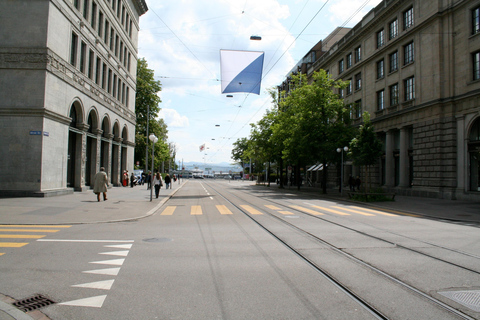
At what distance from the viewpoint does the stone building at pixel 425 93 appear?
2356 cm

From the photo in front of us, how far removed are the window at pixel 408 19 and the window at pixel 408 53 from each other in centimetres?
154

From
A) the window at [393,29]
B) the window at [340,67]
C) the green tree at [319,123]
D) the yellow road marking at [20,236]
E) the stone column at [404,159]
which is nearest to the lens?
the yellow road marking at [20,236]

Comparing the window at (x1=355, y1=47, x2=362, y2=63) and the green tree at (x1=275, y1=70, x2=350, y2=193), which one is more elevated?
the window at (x1=355, y1=47, x2=362, y2=63)

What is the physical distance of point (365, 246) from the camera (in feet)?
27.1

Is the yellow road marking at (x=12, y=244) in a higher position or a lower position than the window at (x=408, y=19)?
Result: lower

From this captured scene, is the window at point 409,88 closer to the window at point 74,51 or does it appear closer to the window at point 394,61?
the window at point 394,61

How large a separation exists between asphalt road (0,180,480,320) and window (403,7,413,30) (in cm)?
2480

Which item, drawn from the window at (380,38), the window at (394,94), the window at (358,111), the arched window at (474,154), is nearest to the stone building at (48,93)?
the window at (380,38)

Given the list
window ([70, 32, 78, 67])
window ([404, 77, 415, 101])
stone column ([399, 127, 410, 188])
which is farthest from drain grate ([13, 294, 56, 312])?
window ([404, 77, 415, 101])

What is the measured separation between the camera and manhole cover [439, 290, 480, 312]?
178 inches

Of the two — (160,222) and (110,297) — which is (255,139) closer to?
(160,222)

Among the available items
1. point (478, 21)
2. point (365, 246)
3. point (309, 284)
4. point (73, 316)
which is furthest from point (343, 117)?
point (73, 316)

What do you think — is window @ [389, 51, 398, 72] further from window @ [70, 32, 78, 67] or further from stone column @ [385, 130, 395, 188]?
window @ [70, 32, 78, 67]

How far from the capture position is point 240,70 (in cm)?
1809
